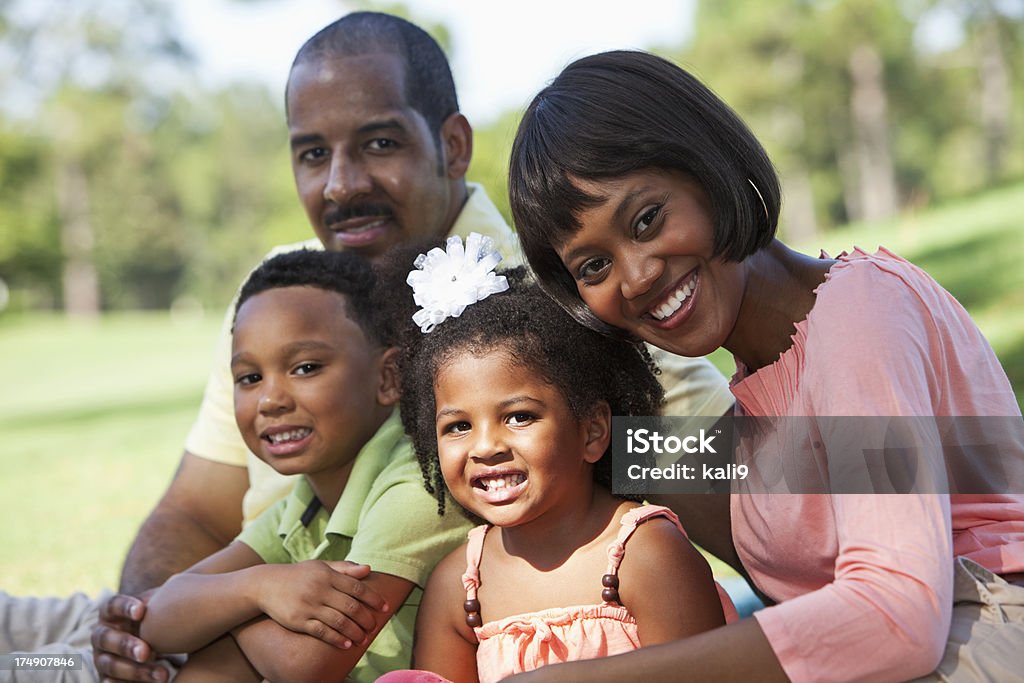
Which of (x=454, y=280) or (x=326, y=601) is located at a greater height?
(x=454, y=280)

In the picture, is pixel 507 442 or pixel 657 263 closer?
pixel 657 263

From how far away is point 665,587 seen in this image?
2.43 m

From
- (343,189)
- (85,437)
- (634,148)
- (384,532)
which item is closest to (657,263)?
(634,148)

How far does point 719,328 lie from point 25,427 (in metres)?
15.1

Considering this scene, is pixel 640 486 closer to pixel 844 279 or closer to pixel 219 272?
pixel 844 279

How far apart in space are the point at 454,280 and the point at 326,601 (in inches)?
31.8

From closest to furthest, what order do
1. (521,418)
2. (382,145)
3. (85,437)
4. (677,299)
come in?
(677,299)
(521,418)
(382,145)
(85,437)

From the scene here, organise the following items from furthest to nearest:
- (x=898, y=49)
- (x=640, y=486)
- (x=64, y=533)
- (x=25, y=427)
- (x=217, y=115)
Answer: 1. (x=217, y=115)
2. (x=898, y=49)
3. (x=25, y=427)
4. (x=64, y=533)
5. (x=640, y=486)

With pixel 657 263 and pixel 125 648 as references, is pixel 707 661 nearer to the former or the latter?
pixel 657 263

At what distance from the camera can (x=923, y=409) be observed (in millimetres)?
2053

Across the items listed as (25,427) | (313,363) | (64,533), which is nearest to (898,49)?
(25,427)

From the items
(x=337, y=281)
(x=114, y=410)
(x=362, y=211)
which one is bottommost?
(x=337, y=281)

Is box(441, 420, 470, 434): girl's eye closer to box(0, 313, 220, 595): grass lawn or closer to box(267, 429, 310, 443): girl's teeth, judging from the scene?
box(267, 429, 310, 443): girl's teeth

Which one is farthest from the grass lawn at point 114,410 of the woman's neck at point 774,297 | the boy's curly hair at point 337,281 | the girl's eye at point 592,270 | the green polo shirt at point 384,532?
the woman's neck at point 774,297
